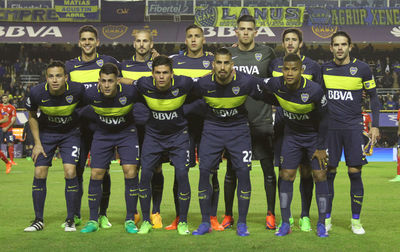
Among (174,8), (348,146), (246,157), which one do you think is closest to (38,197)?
(246,157)

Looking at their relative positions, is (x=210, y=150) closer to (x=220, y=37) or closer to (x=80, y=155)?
(x=80, y=155)

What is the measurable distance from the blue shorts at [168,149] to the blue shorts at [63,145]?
87 cm

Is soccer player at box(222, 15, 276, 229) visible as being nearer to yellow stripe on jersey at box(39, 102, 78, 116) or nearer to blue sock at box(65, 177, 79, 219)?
blue sock at box(65, 177, 79, 219)

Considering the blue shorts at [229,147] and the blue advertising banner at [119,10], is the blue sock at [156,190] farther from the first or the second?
the blue advertising banner at [119,10]

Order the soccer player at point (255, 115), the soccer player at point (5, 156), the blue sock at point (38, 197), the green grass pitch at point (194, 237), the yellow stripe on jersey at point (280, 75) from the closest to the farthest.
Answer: the green grass pitch at point (194, 237), the blue sock at point (38, 197), the yellow stripe on jersey at point (280, 75), the soccer player at point (255, 115), the soccer player at point (5, 156)

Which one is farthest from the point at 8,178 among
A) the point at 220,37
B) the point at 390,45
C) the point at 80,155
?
the point at 390,45

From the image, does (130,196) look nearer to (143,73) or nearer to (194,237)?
(194,237)

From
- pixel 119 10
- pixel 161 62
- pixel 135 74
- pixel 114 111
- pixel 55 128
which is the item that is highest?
pixel 119 10

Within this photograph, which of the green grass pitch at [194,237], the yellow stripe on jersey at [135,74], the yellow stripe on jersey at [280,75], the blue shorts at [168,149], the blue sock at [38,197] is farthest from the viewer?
the yellow stripe on jersey at [135,74]

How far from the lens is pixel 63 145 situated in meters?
7.36

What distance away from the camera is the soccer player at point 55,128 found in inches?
283

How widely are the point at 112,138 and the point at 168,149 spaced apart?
706mm

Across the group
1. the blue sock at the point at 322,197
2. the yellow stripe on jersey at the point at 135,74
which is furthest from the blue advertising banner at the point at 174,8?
the blue sock at the point at 322,197

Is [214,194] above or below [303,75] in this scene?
below
